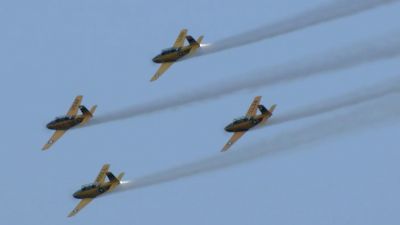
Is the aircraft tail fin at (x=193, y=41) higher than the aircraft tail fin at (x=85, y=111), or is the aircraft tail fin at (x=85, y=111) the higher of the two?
the aircraft tail fin at (x=193, y=41)

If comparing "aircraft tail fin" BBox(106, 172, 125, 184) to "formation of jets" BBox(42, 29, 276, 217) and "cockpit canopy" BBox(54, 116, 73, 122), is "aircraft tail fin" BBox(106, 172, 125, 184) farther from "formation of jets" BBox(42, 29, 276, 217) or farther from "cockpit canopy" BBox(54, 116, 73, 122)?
"cockpit canopy" BBox(54, 116, 73, 122)

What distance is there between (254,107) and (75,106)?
46.0ft

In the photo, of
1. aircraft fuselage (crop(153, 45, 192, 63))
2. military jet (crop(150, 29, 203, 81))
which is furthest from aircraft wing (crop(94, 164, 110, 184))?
aircraft fuselage (crop(153, 45, 192, 63))

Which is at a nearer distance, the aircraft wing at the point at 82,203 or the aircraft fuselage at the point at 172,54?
the aircraft wing at the point at 82,203

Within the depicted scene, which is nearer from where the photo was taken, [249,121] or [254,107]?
[249,121]

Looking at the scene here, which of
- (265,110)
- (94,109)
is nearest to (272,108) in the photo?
(265,110)

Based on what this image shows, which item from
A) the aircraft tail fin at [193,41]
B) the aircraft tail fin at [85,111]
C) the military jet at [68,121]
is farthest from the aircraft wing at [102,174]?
the aircraft tail fin at [193,41]

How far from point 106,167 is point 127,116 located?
8006mm

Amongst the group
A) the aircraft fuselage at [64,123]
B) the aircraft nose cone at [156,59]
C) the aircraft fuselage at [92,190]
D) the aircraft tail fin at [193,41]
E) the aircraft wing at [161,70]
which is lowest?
the aircraft fuselage at [92,190]

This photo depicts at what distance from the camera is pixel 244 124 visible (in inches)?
3585

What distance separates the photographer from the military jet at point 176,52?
94.1m

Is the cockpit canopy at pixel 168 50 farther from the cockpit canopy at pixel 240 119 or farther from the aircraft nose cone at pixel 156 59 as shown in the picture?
the cockpit canopy at pixel 240 119

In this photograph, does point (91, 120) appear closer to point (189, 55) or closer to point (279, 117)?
point (189, 55)

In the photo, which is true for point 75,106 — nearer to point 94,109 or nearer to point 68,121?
point 68,121
